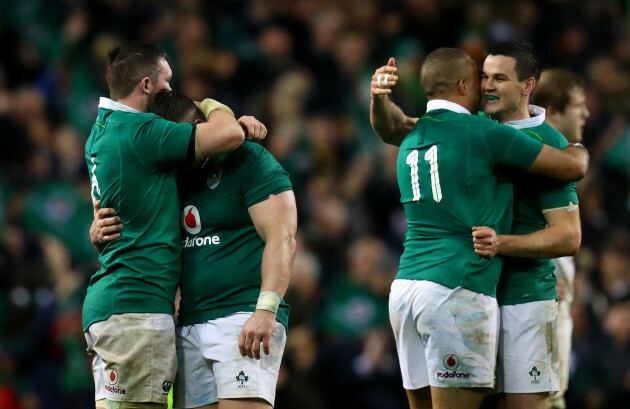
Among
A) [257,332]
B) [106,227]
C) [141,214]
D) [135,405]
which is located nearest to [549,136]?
[257,332]

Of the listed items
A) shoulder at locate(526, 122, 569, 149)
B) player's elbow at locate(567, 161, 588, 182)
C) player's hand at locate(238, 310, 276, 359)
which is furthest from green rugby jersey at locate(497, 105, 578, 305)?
player's hand at locate(238, 310, 276, 359)

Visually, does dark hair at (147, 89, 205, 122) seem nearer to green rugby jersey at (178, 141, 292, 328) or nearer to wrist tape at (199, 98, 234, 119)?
wrist tape at (199, 98, 234, 119)

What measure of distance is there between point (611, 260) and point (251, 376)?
4.91 metres

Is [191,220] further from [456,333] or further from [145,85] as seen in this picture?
[456,333]

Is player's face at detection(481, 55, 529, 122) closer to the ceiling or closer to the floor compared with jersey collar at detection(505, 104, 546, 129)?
closer to the ceiling

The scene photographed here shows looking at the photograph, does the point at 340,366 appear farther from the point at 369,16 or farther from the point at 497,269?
the point at 369,16

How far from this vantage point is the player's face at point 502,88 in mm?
4773

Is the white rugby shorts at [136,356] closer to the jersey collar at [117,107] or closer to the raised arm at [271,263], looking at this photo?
the raised arm at [271,263]

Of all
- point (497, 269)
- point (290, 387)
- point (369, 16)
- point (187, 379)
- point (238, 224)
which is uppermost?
point (369, 16)

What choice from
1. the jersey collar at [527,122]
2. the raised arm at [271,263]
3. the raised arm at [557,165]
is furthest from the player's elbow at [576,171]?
the raised arm at [271,263]

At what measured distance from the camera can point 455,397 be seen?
4359 mm

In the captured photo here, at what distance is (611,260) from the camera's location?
8.19m

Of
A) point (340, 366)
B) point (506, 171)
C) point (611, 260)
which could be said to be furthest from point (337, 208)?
point (506, 171)

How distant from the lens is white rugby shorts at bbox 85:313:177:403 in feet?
13.5
